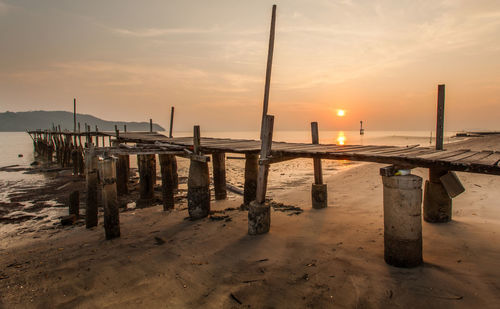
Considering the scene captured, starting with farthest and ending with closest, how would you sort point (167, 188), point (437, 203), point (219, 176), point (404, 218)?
point (219, 176), point (167, 188), point (437, 203), point (404, 218)

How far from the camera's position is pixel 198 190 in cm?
789

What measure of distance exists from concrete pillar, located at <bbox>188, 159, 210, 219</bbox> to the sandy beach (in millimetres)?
328

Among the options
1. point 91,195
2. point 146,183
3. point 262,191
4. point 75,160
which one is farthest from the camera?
point 75,160

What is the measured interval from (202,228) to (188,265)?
6.75 ft

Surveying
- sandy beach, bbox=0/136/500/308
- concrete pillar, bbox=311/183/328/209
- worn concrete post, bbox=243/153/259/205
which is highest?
worn concrete post, bbox=243/153/259/205

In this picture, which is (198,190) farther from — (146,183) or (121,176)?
(121,176)

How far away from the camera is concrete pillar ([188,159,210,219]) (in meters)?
7.82

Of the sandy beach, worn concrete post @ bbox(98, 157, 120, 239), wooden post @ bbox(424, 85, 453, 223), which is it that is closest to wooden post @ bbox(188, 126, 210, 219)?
the sandy beach

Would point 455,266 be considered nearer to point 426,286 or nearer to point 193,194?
point 426,286

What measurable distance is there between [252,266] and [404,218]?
2575 millimetres

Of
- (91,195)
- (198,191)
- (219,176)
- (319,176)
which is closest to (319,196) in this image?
(319,176)

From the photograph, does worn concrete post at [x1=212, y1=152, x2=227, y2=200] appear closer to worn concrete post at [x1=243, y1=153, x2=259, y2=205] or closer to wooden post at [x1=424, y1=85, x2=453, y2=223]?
worn concrete post at [x1=243, y1=153, x2=259, y2=205]

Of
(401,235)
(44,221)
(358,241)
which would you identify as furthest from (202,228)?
(44,221)

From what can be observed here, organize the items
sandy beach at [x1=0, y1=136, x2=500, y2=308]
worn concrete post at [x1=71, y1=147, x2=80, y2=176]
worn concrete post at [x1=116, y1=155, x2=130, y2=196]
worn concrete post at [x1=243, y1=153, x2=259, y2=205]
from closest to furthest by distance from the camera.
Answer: sandy beach at [x1=0, y1=136, x2=500, y2=308] → worn concrete post at [x1=243, y1=153, x2=259, y2=205] → worn concrete post at [x1=116, y1=155, x2=130, y2=196] → worn concrete post at [x1=71, y1=147, x2=80, y2=176]
